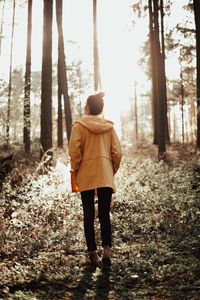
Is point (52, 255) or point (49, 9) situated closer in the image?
point (52, 255)

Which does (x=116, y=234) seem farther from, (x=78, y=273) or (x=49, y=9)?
(x=49, y=9)

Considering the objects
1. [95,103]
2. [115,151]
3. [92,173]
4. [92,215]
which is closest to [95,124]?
[95,103]

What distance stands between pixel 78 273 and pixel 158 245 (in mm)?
1579

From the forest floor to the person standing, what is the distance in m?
0.40

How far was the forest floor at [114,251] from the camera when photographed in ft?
15.3

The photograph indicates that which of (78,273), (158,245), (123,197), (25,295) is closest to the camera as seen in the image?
(25,295)

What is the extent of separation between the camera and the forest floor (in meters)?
4.66

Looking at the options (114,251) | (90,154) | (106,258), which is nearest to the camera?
(106,258)

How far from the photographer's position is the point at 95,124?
18.5 feet

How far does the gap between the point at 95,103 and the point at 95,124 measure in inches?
13.0

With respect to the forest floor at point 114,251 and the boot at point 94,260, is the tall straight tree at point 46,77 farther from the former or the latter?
the boot at point 94,260

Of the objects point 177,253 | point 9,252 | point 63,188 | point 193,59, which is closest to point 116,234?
point 177,253

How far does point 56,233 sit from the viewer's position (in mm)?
6598

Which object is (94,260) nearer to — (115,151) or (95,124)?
(115,151)
